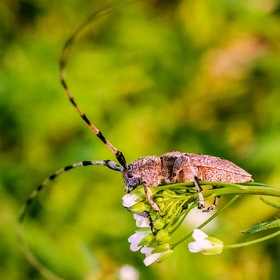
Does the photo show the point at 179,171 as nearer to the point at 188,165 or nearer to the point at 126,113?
the point at 188,165

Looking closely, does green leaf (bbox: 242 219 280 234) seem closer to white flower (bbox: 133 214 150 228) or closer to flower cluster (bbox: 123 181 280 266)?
flower cluster (bbox: 123 181 280 266)

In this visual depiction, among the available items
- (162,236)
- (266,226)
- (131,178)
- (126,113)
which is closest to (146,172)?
(131,178)

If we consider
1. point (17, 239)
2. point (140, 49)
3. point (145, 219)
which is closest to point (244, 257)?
point (17, 239)

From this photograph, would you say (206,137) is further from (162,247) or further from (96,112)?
(162,247)

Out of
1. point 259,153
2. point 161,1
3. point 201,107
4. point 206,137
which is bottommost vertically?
point 259,153

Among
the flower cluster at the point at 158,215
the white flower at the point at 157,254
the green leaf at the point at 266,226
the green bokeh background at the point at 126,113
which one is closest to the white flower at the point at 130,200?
the flower cluster at the point at 158,215
